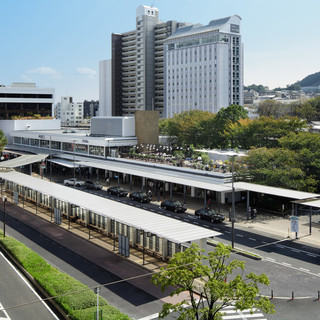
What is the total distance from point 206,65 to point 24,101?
6894 cm

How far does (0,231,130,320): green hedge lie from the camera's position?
70.1 feet

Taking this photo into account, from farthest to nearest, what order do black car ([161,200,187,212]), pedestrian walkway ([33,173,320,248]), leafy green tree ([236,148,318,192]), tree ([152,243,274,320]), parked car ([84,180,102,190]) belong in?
parked car ([84,180,102,190])
leafy green tree ([236,148,318,192])
black car ([161,200,187,212])
pedestrian walkway ([33,173,320,248])
tree ([152,243,274,320])

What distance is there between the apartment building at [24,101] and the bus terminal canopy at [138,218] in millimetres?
84795

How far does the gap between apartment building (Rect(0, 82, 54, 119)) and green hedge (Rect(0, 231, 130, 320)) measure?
99889 mm

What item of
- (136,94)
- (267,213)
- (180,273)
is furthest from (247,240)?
(136,94)

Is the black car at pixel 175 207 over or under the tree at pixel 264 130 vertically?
under

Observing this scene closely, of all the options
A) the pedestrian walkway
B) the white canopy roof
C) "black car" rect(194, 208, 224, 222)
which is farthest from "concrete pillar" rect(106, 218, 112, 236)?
the white canopy roof

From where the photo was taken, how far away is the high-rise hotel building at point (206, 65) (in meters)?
152

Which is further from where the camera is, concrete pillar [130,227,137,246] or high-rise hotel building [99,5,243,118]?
high-rise hotel building [99,5,243,118]

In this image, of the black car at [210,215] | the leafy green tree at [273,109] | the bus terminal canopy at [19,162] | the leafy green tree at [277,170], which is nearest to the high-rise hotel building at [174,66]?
the leafy green tree at [273,109]

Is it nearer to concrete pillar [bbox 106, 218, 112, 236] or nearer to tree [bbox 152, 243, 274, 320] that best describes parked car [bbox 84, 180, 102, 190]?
concrete pillar [bbox 106, 218, 112, 236]

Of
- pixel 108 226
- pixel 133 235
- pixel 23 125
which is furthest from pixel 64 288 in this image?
pixel 23 125

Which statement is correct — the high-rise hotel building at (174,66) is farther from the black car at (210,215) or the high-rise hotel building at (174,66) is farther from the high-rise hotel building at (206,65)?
the black car at (210,215)

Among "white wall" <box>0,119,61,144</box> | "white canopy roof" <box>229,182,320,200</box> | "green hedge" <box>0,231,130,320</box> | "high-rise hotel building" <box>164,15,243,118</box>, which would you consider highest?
"high-rise hotel building" <box>164,15,243,118</box>
